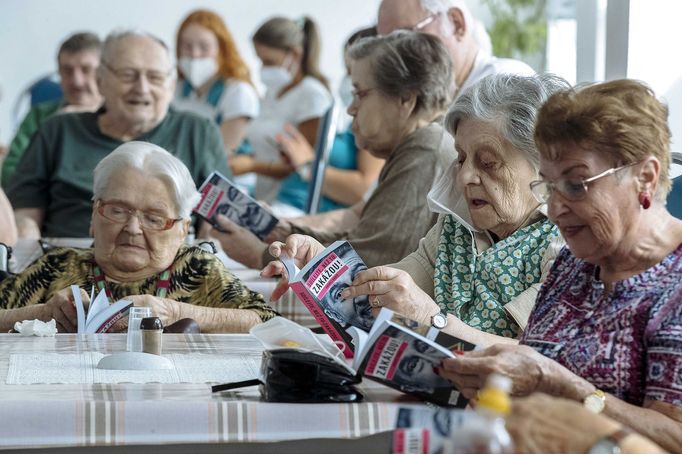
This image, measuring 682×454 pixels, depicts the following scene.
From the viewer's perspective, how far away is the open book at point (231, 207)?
13.0 feet

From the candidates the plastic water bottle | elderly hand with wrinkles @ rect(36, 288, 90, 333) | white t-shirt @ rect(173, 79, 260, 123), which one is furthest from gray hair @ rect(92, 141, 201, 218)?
white t-shirt @ rect(173, 79, 260, 123)

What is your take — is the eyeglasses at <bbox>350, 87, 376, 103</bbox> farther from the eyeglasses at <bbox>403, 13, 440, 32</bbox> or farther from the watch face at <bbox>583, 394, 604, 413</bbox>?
the watch face at <bbox>583, 394, 604, 413</bbox>

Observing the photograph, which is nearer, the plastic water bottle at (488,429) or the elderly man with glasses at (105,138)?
the plastic water bottle at (488,429)

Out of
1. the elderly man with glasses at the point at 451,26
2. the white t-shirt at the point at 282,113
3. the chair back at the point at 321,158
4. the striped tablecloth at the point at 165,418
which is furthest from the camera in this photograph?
the white t-shirt at the point at 282,113

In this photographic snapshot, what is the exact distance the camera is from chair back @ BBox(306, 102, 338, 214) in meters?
5.73

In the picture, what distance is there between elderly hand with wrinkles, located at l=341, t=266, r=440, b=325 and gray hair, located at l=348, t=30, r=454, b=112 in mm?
1492

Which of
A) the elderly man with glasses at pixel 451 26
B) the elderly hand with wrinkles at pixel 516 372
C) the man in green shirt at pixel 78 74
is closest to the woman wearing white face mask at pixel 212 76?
the man in green shirt at pixel 78 74

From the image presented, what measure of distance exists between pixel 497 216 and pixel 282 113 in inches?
183

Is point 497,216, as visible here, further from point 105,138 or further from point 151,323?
point 105,138

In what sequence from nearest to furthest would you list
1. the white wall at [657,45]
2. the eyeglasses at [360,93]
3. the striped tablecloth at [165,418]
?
the striped tablecloth at [165,418], the white wall at [657,45], the eyeglasses at [360,93]

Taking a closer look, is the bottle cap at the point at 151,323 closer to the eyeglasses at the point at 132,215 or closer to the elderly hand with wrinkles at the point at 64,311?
the elderly hand with wrinkles at the point at 64,311

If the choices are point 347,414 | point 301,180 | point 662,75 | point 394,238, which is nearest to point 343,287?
point 347,414

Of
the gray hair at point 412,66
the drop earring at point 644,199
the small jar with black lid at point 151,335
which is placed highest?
the gray hair at point 412,66

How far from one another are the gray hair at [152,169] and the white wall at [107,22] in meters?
7.19
